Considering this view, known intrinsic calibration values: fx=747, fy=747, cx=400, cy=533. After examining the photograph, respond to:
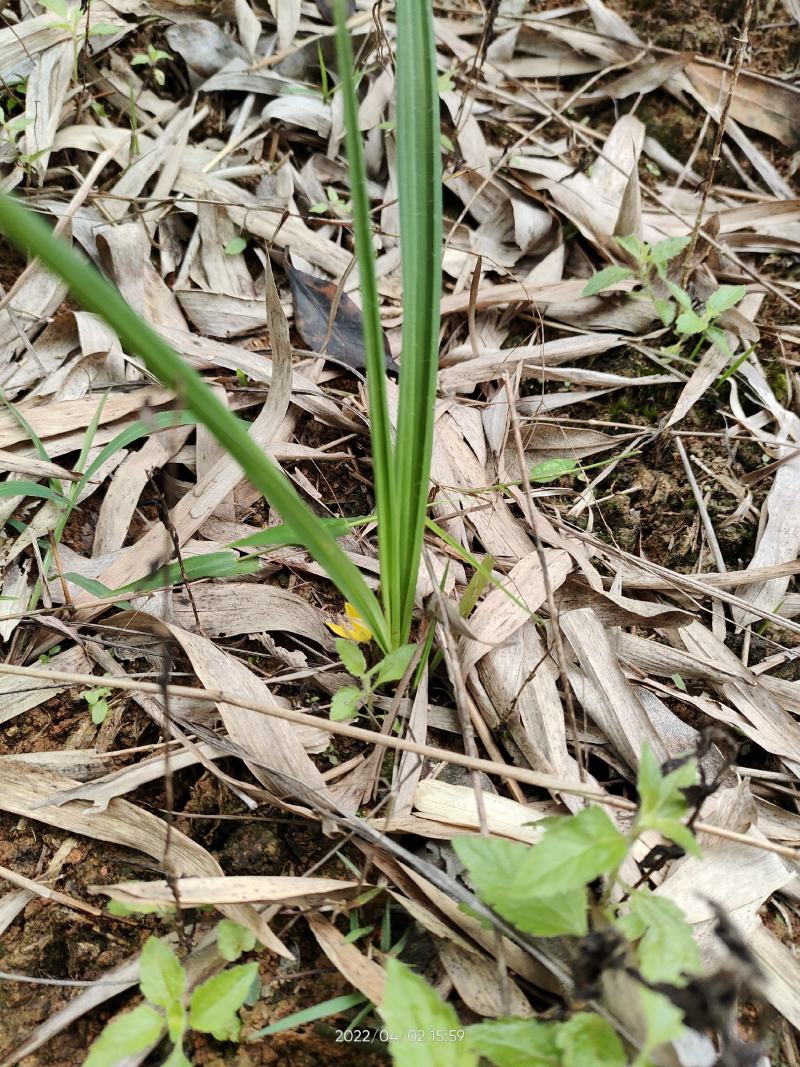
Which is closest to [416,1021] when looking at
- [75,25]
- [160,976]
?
[160,976]

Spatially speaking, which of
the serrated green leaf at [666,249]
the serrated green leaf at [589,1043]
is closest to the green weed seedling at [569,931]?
the serrated green leaf at [589,1043]

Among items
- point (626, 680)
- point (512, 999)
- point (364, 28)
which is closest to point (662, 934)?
point (512, 999)

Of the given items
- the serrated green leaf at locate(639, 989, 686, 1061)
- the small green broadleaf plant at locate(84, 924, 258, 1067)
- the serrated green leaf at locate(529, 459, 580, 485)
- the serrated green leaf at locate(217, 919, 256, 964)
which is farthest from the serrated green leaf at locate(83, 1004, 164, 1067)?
the serrated green leaf at locate(529, 459, 580, 485)

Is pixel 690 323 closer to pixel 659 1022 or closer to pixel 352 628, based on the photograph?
pixel 352 628

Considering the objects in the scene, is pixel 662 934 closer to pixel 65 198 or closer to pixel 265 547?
pixel 265 547

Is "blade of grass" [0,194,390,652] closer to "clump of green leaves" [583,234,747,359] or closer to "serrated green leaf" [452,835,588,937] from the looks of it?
"serrated green leaf" [452,835,588,937]

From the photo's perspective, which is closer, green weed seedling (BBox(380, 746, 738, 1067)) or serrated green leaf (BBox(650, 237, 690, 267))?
green weed seedling (BBox(380, 746, 738, 1067))
